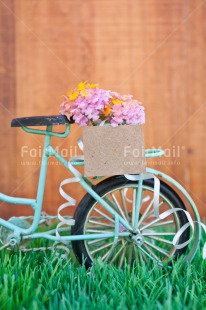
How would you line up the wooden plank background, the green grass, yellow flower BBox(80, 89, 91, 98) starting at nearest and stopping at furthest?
the green grass
yellow flower BBox(80, 89, 91, 98)
the wooden plank background

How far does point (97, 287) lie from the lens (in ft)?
6.23

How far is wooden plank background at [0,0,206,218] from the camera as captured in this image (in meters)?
3.22

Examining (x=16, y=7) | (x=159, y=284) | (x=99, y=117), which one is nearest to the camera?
(x=159, y=284)

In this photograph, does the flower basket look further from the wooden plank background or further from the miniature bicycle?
the wooden plank background

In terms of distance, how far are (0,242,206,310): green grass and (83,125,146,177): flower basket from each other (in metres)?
0.44

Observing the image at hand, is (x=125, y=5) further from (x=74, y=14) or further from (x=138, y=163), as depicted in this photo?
(x=138, y=163)

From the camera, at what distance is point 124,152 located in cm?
215

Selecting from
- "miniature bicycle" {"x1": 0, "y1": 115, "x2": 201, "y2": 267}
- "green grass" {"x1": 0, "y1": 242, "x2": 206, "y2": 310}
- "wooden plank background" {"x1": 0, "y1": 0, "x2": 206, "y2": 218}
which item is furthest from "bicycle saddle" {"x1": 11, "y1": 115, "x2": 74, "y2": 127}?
"wooden plank background" {"x1": 0, "y1": 0, "x2": 206, "y2": 218}

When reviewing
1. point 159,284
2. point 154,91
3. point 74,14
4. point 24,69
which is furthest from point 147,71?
point 159,284

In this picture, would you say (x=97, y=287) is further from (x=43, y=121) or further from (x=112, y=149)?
(x=43, y=121)

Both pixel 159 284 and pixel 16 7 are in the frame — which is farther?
pixel 16 7

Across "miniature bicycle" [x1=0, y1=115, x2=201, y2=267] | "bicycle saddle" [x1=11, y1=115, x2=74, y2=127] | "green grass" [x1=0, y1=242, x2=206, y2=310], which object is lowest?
"green grass" [x1=0, y1=242, x2=206, y2=310]

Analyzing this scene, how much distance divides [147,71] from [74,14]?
64 cm

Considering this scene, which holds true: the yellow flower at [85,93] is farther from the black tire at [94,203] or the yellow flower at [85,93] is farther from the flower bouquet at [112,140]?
the black tire at [94,203]
